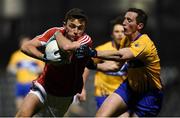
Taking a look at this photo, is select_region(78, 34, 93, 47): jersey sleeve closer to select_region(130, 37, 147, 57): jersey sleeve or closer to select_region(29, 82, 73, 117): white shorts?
select_region(130, 37, 147, 57): jersey sleeve

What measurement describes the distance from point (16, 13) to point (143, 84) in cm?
901

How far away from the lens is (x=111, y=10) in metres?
18.7

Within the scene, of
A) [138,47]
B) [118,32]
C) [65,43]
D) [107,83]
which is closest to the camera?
[65,43]

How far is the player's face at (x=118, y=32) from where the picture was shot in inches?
467

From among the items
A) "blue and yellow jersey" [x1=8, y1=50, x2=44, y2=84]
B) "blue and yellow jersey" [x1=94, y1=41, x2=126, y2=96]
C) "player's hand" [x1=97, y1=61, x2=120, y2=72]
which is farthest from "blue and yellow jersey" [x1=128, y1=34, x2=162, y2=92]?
"blue and yellow jersey" [x1=8, y1=50, x2=44, y2=84]

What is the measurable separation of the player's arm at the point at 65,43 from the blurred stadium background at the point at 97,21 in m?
8.18

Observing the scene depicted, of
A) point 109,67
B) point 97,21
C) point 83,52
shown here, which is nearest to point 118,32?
point 109,67

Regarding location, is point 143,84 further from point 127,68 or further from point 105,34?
point 105,34

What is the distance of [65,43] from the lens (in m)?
9.11

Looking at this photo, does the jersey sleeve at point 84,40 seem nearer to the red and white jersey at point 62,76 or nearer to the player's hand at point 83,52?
the red and white jersey at point 62,76

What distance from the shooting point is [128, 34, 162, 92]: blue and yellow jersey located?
978 cm

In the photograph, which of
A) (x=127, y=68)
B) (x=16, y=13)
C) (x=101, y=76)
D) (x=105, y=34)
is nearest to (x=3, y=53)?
(x=16, y=13)

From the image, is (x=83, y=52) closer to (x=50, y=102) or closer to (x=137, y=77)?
(x=50, y=102)

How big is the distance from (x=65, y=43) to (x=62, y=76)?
630mm
